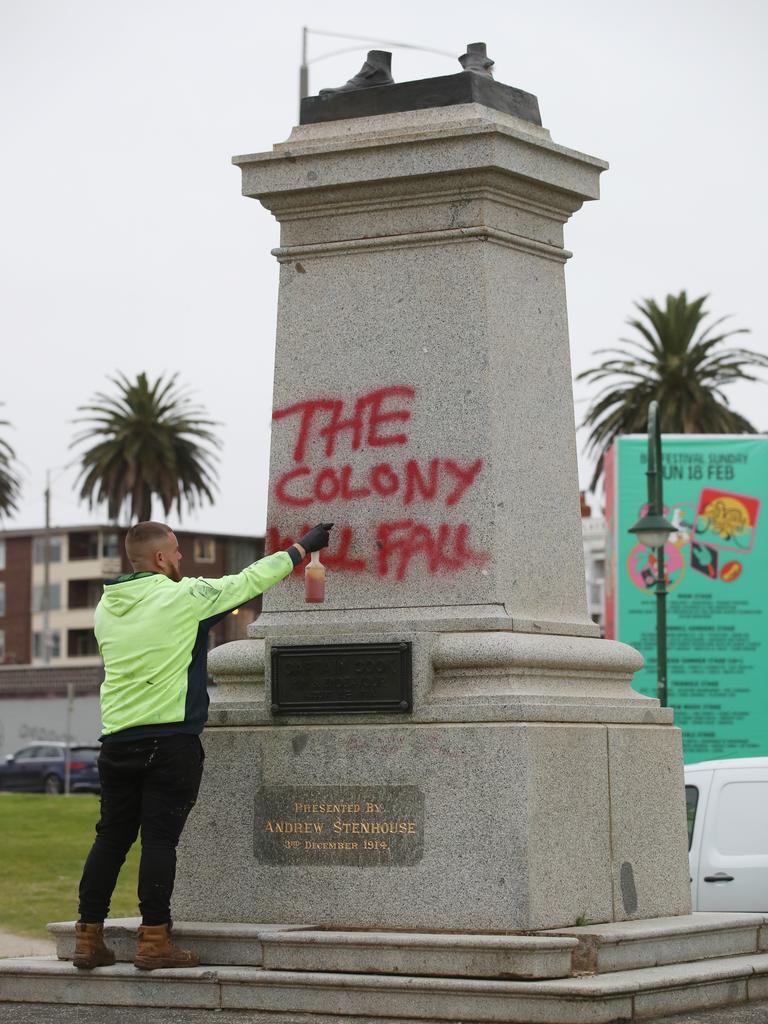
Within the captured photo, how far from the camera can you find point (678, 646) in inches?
1238

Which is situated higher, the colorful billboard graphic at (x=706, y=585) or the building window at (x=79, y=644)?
the building window at (x=79, y=644)

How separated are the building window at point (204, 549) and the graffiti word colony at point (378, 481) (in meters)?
96.7

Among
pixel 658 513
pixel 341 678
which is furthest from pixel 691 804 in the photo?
pixel 658 513

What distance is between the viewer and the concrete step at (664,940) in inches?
304

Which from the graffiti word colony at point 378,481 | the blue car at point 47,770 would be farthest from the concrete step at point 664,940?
the blue car at point 47,770

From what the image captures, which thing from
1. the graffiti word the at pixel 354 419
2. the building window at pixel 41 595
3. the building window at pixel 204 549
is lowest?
the graffiti word the at pixel 354 419

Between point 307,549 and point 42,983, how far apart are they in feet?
6.97

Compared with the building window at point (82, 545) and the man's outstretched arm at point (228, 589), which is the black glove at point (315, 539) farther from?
the building window at point (82, 545)

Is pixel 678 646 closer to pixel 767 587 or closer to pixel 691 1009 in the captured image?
pixel 767 587

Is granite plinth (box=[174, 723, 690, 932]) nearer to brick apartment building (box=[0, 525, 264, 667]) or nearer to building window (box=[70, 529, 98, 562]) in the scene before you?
brick apartment building (box=[0, 525, 264, 667])

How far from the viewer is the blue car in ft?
169

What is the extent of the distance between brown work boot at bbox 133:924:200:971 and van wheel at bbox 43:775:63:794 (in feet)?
148

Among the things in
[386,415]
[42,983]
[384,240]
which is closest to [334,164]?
[384,240]

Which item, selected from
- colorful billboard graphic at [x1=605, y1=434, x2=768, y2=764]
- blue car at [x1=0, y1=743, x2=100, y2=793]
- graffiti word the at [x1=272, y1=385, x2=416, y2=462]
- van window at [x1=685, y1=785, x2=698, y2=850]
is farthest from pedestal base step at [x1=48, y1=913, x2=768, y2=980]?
blue car at [x1=0, y1=743, x2=100, y2=793]
